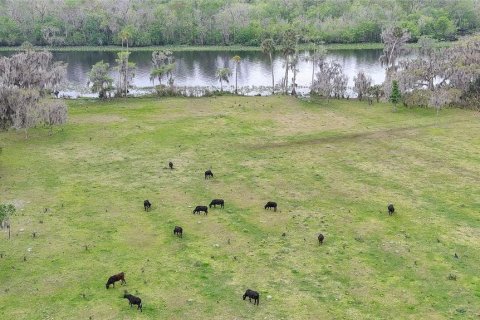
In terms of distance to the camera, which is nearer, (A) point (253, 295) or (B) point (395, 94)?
(A) point (253, 295)

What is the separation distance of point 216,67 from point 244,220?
10475cm

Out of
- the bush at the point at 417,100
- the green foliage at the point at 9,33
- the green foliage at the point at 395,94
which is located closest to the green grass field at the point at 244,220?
the green foliage at the point at 395,94

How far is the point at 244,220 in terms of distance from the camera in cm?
4678

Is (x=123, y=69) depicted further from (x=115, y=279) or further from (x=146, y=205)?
(x=115, y=279)

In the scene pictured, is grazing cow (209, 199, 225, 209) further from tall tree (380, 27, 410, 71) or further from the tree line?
the tree line

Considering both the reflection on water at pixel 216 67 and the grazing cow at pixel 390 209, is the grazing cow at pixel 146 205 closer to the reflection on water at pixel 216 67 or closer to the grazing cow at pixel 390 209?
the grazing cow at pixel 390 209

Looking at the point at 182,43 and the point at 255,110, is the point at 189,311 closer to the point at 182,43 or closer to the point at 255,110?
the point at 255,110

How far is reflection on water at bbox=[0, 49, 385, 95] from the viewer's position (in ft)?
410

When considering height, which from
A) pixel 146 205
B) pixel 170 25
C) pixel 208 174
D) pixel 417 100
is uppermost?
pixel 170 25

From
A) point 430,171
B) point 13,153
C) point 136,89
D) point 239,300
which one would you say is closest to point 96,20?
point 136,89

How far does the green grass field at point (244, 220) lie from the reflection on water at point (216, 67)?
44066 millimetres

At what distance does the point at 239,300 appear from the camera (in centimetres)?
3466

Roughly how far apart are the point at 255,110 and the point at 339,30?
4063 inches

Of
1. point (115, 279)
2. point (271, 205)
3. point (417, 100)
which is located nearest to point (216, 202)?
point (271, 205)
